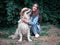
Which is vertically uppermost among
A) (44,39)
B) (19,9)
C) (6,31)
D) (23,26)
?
Result: (19,9)

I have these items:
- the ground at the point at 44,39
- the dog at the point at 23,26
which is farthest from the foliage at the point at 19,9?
the dog at the point at 23,26

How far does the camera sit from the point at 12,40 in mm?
7695

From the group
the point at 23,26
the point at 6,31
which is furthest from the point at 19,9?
the point at 23,26

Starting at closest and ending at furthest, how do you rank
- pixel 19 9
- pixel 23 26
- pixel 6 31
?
pixel 23 26
pixel 6 31
pixel 19 9

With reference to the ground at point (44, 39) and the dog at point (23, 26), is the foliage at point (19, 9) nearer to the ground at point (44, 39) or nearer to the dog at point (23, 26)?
the ground at point (44, 39)

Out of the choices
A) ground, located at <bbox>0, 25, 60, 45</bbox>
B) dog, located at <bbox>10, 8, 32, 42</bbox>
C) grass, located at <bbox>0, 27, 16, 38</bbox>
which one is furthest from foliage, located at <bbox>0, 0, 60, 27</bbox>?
dog, located at <bbox>10, 8, 32, 42</bbox>

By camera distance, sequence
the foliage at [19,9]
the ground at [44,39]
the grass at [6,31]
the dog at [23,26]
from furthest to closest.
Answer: the foliage at [19,9] < the grass at [6,31] < the dog at [23,26] < the ground at [44,39]

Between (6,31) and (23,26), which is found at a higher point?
(23,26)

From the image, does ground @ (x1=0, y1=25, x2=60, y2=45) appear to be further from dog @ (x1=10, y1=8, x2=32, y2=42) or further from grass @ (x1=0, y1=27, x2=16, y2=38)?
dog @ (x1=10, y1=8, x2=32, y2=42)

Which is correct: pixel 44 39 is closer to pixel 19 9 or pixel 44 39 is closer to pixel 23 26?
pixel 23 26

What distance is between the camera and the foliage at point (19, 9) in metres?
9.64

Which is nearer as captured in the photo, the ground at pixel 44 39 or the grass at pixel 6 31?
the ground at pixel 44 39

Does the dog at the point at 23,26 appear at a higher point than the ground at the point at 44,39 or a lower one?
higher

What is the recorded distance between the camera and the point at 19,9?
32.5ft
